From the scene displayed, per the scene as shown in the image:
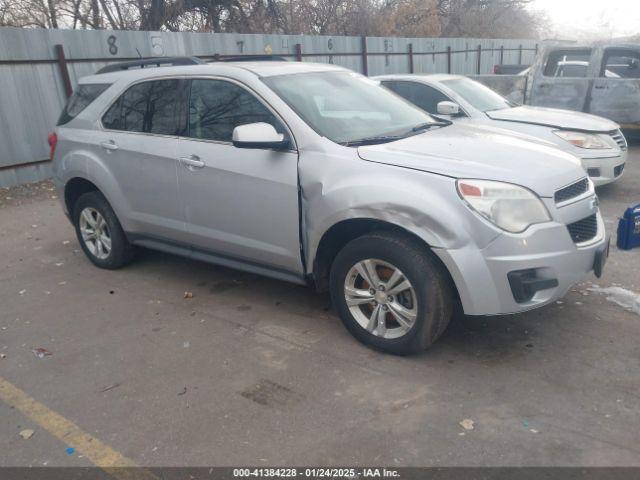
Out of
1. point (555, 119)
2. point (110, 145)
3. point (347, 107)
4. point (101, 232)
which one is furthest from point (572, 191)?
point (555, 119)

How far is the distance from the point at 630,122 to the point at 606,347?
745cm

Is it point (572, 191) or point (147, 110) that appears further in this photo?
point (147, 110)

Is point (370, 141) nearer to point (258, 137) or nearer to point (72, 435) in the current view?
point (258, 137)

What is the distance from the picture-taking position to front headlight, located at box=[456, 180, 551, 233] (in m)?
3.26

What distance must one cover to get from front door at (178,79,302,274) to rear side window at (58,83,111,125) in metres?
1.26

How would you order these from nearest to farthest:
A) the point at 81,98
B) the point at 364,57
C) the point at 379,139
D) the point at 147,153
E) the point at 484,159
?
the point at 484,159 < the point at 379,139 < the point at 147,153 < the point at 81,98 < the point at 364,57

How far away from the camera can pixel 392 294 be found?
A: 141 inches

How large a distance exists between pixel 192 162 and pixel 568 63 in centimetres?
818

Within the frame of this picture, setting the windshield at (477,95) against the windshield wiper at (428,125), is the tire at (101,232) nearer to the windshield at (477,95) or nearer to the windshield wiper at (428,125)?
the windshield wiper at (428,125)

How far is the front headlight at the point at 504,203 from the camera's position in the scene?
3256 millimetres

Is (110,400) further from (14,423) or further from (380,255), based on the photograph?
(380,255)

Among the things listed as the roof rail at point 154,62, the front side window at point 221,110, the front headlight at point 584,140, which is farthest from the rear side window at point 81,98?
the front headlight at point 584,140

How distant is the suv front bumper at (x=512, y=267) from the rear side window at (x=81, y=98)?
3.61 metres

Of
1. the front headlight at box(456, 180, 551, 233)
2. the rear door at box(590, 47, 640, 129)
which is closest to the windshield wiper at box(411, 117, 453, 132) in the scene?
the front headlight at box(456, 180, 551, 233)
